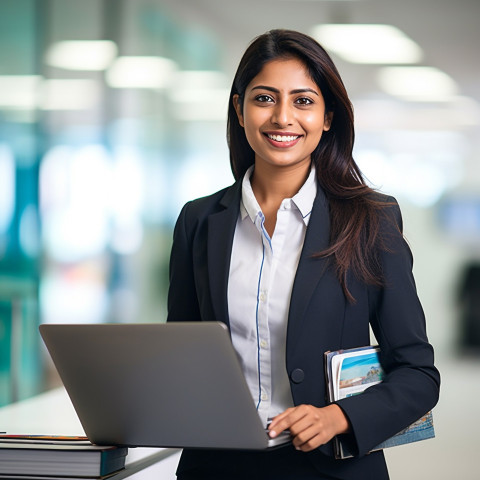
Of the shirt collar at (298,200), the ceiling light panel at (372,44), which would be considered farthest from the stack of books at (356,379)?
the ceiling light panel at (372,44)

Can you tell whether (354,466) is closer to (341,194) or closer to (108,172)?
(341,194)

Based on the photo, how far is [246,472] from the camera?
1.42 m

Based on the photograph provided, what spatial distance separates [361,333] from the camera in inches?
57.6

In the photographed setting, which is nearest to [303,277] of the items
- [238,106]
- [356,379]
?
[356,379]

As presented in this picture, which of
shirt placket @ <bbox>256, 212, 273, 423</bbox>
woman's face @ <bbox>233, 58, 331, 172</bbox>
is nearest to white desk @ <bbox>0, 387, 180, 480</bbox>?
shirt placket @ <bbox>256, 212, 273, 423</bbox>

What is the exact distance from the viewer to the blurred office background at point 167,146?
17.0 feet

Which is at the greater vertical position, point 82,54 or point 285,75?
point 82,54

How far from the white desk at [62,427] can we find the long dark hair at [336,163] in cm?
53

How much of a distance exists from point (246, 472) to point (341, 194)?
55 cm

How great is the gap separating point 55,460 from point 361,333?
1.91ft

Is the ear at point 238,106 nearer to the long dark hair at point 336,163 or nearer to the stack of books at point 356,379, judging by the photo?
the long dark hair at point 336,163

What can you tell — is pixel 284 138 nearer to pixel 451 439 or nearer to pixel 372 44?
pixel 451 439

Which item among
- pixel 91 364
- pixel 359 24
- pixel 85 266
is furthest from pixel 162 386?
pixel 359 24

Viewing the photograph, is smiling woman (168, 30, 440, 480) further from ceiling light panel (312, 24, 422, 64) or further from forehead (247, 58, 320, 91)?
ceiling light panel (312, 24, 422, 64)
